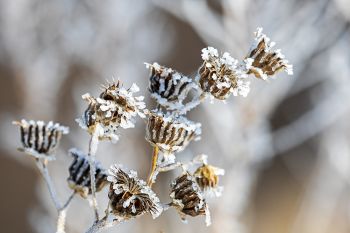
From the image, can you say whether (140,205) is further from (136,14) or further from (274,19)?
(136,14)

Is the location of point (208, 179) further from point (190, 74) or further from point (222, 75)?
point (190, 74)

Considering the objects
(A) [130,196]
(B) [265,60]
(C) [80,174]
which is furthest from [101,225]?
(B) [265,60]

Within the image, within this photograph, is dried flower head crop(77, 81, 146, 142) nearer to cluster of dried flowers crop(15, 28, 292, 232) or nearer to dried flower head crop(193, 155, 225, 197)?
cluster of dried flowers crop(15, 28, 292, 232)

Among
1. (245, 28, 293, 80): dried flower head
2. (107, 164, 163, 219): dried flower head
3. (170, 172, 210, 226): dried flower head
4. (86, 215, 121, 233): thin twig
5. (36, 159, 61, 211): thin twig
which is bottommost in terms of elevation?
(86, 215, 121, 233): thin twig

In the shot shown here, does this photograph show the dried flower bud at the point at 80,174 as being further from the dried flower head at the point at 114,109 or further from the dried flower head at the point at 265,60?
the dried flower head at the point at 265,60

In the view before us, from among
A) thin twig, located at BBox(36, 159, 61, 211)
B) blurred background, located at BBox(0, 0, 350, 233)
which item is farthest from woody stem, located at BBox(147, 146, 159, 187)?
blurred background, located at BBox(0, 0, 350, 233)

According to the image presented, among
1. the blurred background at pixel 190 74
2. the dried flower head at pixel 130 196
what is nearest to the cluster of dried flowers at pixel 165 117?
the dried flower head at pixel 130 196

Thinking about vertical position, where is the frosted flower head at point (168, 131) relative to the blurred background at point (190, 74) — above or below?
below
